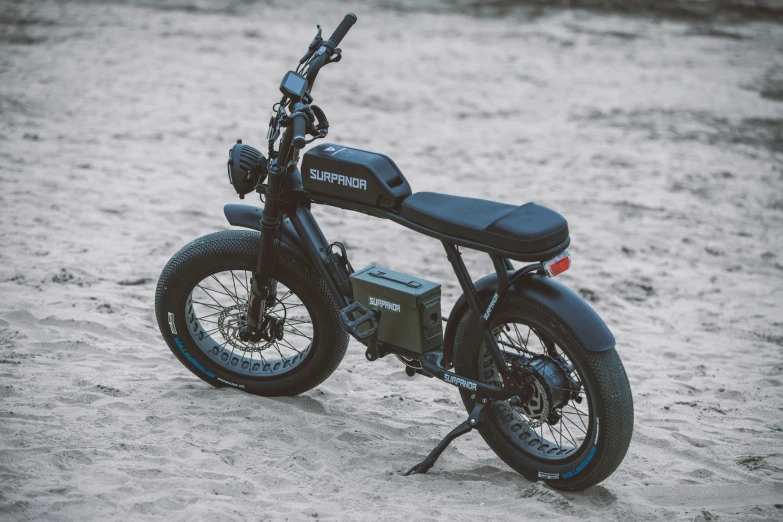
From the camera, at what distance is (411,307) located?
3.79 metres

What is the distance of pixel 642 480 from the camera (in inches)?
152

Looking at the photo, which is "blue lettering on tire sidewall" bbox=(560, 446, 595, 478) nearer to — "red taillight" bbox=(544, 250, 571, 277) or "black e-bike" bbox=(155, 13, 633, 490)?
"black e-bike" bbox=(155, 13, 633, 490)

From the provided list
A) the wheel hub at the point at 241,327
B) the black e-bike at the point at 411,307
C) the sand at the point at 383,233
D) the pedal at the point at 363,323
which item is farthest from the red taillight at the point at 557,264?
the wheel hub at the point at 241,327

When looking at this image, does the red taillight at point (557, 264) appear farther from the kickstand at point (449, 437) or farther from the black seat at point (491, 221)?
the kickstand at point (449, 437)

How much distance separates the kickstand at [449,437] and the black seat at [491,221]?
81cm

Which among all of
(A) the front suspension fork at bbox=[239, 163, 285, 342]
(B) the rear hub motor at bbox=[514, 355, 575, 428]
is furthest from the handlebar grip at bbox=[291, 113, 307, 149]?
(B) the rear hub motor at bbox=[514, 355, 575, 428]

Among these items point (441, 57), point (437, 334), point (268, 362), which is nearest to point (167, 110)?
point (441, 57)

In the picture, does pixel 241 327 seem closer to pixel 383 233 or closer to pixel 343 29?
pixel 343 29

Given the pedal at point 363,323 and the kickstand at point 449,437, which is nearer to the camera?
the kickstand at point 449,437

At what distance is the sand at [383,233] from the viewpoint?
3672 millimetres

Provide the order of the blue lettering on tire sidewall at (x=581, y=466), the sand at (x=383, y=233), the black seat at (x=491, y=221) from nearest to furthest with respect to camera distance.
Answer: the black seat at (x=491, y=221) < the blue lettering on tire sidewall at (x=581, y=466) < the sand at (x=383, y=233)

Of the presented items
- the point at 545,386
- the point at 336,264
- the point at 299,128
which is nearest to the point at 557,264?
the point at 545,386

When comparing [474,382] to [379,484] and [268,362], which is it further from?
[268,362]

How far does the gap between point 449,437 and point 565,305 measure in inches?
33.5
